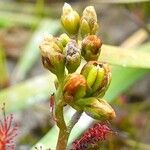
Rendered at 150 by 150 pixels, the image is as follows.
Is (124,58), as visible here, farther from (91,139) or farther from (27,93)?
(91,139)

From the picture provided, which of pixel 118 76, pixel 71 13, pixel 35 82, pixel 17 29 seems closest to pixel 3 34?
pixel 17 29

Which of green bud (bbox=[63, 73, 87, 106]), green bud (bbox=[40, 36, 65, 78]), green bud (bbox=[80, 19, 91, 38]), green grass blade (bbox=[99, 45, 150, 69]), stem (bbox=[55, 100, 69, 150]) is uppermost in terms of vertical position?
green bud (bbox=[80, 19, 91, 38])

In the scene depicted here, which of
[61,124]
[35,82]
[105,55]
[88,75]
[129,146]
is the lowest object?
[129,146]

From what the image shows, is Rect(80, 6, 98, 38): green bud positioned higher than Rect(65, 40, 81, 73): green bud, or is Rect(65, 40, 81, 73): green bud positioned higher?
Rect(80, 6, 98, 38): green bud

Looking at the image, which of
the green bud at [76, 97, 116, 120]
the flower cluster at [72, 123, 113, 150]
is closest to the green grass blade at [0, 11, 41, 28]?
the flower cluster at [72, 123, 113, 150]

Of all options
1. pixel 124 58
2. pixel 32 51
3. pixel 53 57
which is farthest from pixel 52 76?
pixel 53 57

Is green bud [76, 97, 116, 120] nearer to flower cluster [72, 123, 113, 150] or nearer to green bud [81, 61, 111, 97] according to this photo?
green bud [81, 61, 111, 97]

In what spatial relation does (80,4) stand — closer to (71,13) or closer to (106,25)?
(106,25)
